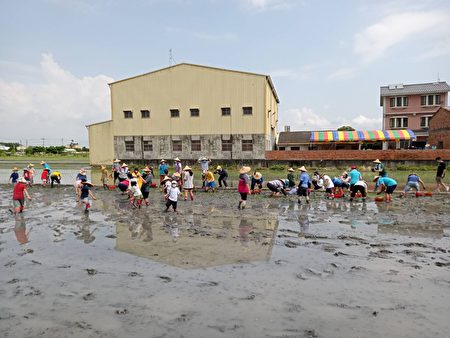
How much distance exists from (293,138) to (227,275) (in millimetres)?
38771

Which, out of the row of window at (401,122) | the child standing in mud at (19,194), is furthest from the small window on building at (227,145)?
the row of window at (401,122)

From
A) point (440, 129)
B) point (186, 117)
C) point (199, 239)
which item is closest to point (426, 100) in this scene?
point (440, 129)

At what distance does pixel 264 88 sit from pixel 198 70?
6.78 metres

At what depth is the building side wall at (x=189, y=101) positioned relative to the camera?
3381 cm

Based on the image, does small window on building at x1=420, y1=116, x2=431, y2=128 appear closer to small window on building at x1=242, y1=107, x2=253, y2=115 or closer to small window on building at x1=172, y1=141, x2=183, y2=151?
Answer: small window on building at x1=242, y1=107, x2=253, y2=115

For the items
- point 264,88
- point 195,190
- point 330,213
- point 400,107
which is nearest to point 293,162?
point 264,88

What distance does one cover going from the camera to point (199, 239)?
9.67 metres

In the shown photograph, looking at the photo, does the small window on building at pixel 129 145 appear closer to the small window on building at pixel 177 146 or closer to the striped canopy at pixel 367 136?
the small window on building at pixel 177 146

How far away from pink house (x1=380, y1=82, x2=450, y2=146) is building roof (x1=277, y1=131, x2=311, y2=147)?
39.5 ft

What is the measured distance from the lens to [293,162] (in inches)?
1307

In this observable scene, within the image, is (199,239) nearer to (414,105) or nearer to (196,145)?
(196,145)

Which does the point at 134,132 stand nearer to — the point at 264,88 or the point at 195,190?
the point at 264,88

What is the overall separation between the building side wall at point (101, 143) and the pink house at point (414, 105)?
35778mm

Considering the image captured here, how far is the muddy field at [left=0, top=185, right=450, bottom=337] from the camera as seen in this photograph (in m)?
5.19
